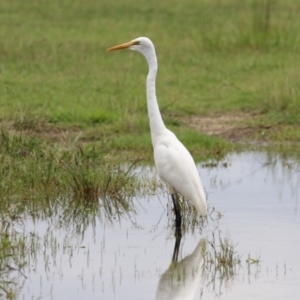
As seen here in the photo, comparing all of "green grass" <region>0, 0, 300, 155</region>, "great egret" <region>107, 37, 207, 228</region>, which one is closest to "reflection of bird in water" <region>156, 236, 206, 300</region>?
"great egret" <region>107, 37, 207, 228</region>

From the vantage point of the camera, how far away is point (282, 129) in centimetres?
1158

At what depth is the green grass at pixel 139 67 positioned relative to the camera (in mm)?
11625

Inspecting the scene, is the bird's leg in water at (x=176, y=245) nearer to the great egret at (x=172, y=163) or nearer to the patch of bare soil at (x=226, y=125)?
the great egret at (x=172, y=163)

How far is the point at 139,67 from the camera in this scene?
48.1 feet

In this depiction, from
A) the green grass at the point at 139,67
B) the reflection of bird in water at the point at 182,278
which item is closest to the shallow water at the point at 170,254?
the reflection of bird in water at the point at 182,278

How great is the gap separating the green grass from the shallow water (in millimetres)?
2369

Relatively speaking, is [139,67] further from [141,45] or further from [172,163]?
[172,163]

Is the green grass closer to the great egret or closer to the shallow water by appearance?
the shallow water

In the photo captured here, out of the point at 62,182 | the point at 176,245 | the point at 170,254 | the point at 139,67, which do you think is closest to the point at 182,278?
the point at 170,254

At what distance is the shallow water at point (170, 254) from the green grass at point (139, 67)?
237 centimetres

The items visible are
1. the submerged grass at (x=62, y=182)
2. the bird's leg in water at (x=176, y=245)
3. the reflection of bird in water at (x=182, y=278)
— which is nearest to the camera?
the reflection of bird in water at (x=182, y=278)

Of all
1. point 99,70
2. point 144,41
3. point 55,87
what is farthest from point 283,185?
point 99,70

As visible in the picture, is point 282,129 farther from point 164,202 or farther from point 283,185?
point 164,202

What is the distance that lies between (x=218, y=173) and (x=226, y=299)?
4043mm
